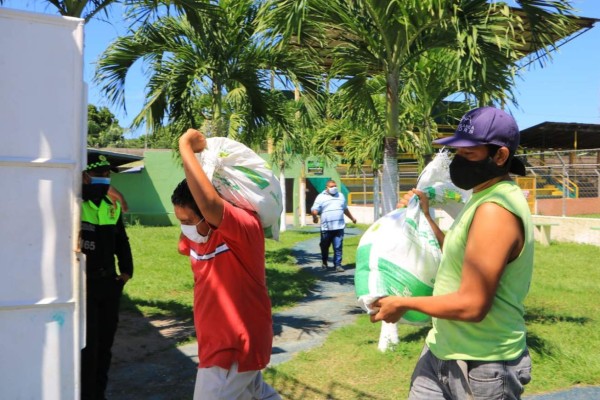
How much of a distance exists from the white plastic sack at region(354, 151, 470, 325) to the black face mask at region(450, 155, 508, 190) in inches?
16.3

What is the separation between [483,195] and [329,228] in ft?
30.3

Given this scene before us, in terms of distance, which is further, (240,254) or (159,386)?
(159,386)

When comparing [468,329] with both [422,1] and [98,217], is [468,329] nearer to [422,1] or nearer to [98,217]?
[98,217]

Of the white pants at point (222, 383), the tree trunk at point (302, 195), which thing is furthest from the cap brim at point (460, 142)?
the tree trunk at point (302, 195)

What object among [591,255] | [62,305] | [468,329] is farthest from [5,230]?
[591,255]

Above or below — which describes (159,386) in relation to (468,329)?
below

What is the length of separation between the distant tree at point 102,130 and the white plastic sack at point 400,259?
4043cm

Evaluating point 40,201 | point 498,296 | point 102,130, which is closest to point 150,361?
point 40,201

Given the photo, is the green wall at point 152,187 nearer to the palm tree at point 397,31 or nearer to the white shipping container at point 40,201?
the palm tree at point 397,31

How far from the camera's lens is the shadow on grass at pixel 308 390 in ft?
15.1

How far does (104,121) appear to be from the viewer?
1845 inches

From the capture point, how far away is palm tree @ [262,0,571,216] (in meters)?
5.55

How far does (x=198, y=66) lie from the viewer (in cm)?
812

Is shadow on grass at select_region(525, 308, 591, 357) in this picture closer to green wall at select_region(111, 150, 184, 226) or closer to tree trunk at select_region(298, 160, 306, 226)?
tree trunk at select_region(298, 160, 306, 226)
